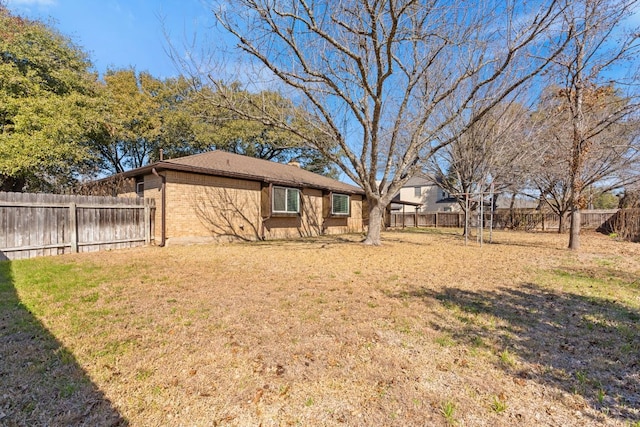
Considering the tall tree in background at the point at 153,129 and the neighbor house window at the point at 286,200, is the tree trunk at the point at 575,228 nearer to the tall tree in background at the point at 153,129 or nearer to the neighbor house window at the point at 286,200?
the neighbor house window at the point at 286,200

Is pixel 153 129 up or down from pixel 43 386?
up

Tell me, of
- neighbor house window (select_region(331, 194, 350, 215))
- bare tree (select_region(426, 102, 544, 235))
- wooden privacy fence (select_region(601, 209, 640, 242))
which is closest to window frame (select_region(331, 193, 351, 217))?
neighbor house window (select_region(331, 194, 350, 215))

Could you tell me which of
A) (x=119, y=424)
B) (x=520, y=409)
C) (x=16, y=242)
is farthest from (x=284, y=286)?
(x=16, y=242)

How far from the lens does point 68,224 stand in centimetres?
848

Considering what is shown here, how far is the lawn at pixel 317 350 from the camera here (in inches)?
80.4

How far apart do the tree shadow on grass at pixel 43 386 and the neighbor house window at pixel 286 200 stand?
978 cm

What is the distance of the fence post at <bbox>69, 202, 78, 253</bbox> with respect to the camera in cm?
852

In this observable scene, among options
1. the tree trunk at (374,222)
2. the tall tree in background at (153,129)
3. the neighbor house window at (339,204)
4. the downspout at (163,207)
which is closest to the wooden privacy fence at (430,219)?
the neighbor house window at (339,204)

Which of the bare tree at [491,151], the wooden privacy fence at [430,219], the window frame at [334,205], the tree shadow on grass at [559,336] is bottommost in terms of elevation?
the tree shadow on grass at [559,336]

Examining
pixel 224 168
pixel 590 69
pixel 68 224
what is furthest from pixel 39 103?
pixel 590 69

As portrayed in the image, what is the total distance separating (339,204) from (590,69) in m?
11.0

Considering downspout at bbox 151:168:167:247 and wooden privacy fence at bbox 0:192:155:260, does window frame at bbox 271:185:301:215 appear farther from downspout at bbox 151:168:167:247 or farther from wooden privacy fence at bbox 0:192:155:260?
wooden privacy fence at bbox 0:192:155:260

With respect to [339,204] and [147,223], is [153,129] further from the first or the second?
[339,204]

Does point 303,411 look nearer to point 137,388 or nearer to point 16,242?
point 137,388
